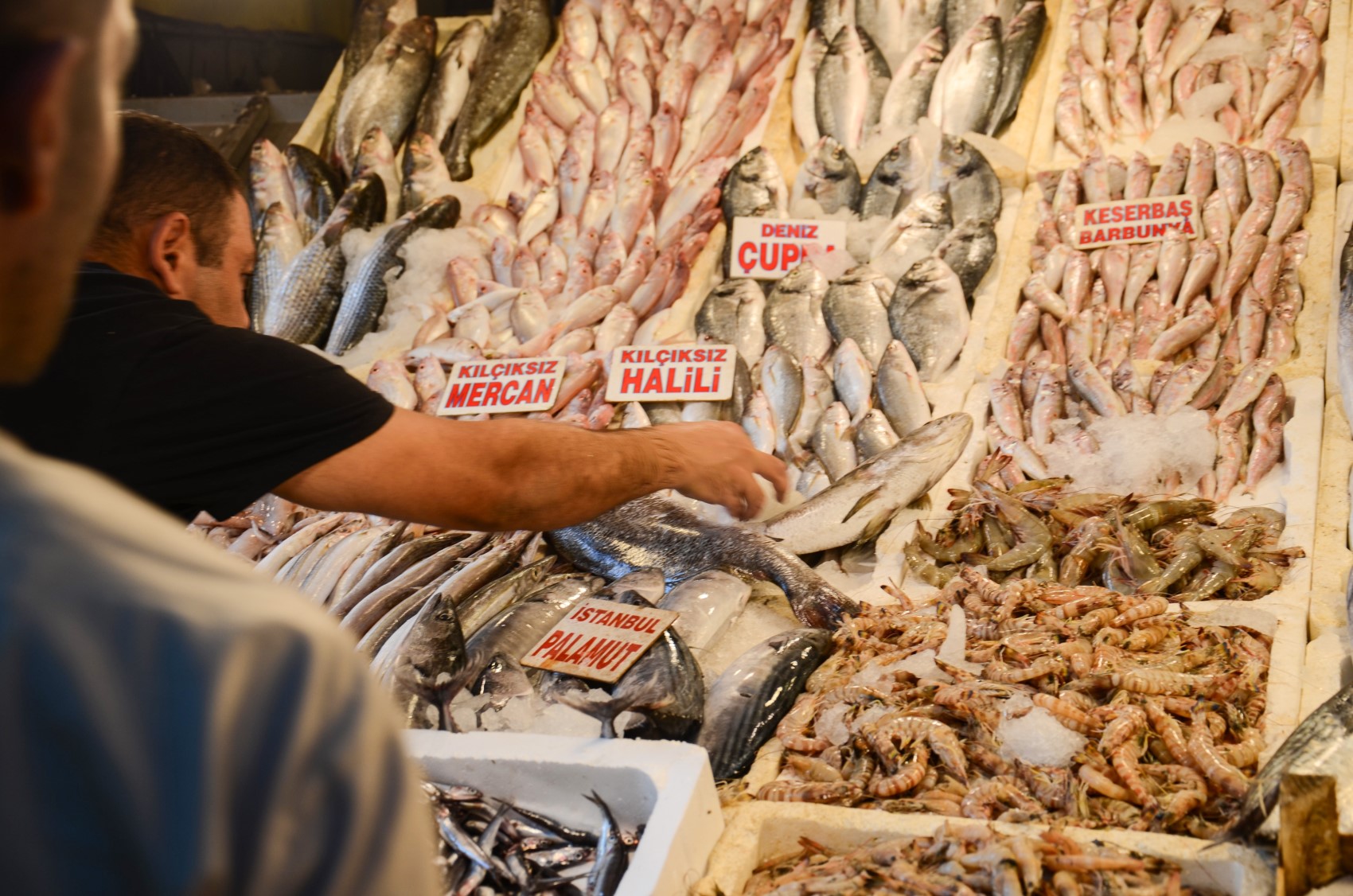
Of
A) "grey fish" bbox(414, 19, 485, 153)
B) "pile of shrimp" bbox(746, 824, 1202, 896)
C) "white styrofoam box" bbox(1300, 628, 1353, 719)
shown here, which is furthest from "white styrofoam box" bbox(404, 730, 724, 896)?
"grey fish" bbox(414, 19, 485, 153)

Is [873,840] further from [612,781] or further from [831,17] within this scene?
[831,17]

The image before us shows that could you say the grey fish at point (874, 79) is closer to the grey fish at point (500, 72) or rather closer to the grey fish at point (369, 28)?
the grey fish at point (500, 72)

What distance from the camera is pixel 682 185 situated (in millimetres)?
5098

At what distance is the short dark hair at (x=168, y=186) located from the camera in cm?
228

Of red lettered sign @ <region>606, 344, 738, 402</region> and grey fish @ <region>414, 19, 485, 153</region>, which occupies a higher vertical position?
grey fish @ <region>414, 19, 485, 153</region>

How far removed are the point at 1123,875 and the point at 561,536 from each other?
76.6 inches

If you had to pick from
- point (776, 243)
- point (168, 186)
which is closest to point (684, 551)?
point (168, 186)

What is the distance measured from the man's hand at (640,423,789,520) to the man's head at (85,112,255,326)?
0.98 m

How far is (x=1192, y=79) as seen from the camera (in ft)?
16.0

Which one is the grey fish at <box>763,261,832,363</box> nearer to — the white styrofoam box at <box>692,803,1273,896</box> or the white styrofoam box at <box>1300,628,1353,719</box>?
the white styrofoam box at <box>1300,628,1353,719</box>

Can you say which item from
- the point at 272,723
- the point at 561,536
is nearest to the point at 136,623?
the point at 272,723

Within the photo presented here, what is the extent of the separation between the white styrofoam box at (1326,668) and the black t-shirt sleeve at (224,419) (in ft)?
6.42

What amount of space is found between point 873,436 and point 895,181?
58.5 inches

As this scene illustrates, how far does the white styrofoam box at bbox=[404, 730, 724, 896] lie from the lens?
2.05 metres
